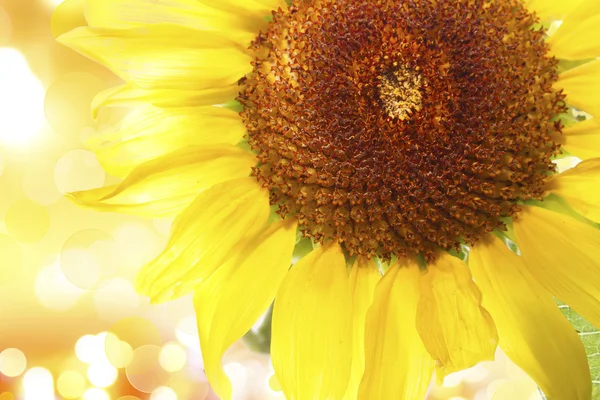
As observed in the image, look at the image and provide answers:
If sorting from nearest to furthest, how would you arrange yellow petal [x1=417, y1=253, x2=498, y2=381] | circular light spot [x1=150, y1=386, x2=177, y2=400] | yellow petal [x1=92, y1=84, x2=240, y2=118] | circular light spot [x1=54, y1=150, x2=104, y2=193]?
1. yellow petal [x1=417, y1=253, x2=498, y2=381]
2. yellow petal [x1=92, y1=84, x2=240, y2=118]
3. circular light spot [x1=54, y1=150, x2=104, y2=193]
4. circular light spot [x1=150, y1=386, x2=177, y2=400]

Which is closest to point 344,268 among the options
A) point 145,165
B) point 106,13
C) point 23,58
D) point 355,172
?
point 355,172

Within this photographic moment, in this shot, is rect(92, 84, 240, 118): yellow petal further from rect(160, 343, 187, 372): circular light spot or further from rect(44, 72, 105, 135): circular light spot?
rect(160, 343, 187, 372): circular light spot

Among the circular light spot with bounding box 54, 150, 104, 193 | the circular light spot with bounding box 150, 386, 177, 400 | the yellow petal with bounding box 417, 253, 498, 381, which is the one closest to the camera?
the yellow petal with bounding box 417, 253, 498, 381

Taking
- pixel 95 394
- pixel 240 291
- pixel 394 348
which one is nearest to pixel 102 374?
pixel 95 394

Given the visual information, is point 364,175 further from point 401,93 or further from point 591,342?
point 591,342

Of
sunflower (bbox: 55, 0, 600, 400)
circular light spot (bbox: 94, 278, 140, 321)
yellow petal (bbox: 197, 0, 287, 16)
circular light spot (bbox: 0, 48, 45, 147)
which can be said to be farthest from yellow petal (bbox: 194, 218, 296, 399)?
circular light spot (bbox: 0, 48, 45, 147)

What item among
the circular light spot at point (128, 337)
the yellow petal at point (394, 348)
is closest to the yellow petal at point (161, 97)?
the yellow petal at point (394, 348)

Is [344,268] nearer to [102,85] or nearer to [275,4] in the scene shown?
[275,4]
